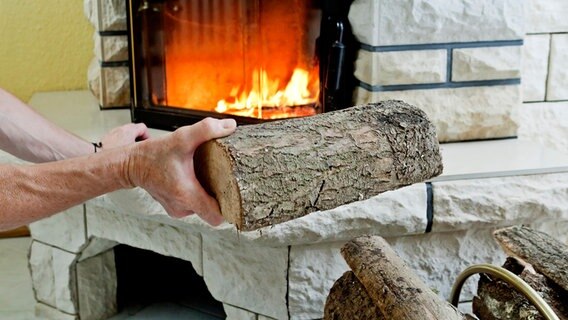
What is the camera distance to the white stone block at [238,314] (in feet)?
5.67

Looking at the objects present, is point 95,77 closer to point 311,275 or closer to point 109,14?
point 109,14

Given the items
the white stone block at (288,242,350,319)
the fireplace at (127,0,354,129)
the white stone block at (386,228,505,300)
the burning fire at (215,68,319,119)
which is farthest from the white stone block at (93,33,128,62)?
the white stone block at (386,228,505,300)

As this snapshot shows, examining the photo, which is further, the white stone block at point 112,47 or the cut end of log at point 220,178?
the white stone block at point 112,47

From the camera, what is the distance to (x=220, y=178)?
1074mm

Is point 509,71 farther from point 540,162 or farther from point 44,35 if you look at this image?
point 44,35

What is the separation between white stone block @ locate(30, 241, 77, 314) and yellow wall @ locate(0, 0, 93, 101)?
687mm

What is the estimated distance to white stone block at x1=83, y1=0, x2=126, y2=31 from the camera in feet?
7.25

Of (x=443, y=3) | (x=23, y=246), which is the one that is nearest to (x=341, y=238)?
(x=443, y=3)

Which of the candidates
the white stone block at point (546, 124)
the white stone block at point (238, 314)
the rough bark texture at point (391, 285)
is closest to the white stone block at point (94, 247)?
the white stone block at point (238, 314)

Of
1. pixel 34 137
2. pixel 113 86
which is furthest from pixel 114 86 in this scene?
pixel 34 137

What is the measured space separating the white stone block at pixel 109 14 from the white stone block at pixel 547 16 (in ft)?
3.59

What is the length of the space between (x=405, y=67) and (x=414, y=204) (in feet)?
1.14

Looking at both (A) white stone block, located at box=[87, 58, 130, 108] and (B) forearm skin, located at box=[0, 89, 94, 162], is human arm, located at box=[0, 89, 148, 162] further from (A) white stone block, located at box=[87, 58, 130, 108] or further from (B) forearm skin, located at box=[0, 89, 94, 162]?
(A) white stone block, located at box=[87, 58, 130, 108]

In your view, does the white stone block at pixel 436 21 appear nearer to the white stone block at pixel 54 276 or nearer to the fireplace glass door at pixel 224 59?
the fireplace glass door at pixel 224 59
